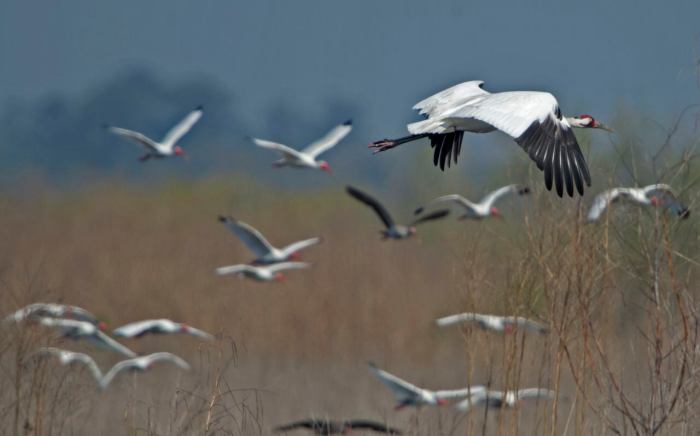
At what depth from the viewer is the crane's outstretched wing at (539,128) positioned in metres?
7.31

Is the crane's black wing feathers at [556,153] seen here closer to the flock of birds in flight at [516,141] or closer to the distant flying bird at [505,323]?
the flock of birds in flight at [516,141]

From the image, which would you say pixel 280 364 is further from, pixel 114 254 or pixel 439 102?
pixel 439 102

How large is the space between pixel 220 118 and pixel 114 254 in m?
Answer: 104

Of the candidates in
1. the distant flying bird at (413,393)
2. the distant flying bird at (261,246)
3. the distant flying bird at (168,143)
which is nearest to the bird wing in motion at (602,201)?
the distant flying bird at (413,393)

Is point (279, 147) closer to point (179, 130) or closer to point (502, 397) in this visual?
point (179, 130)

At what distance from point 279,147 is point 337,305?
6.38 ft

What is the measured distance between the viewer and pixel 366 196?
45.1 feet

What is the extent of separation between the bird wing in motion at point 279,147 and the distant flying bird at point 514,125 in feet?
20.0

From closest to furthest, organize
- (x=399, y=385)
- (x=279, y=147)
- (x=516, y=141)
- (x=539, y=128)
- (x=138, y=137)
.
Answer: (x=516, y=141), (x=539, y=128), (x=399, y=385), (x=279, y=147), (x=138, y=137)

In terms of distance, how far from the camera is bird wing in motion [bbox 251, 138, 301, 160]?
15.3 metres

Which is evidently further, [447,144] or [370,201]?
[370,201]

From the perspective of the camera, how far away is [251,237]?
15.1 meters

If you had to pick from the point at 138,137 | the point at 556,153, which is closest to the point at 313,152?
the point at 138,137

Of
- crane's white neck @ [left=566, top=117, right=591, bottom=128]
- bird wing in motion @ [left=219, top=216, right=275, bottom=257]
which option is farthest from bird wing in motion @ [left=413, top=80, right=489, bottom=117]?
bird wing in motion @ [left=219, top=216, right=275, bottom=257]
